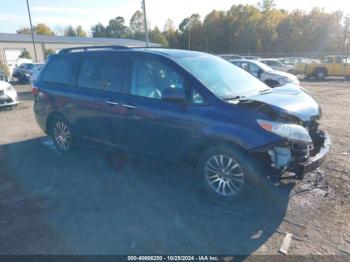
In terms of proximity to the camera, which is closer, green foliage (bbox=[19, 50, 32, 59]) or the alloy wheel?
the alloy wheel

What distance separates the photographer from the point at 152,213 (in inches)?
141

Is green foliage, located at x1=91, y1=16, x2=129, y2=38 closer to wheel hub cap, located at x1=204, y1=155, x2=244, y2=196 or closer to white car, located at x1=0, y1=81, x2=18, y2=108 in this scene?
white car, located at x1=0, y1=81, x2=18, y2=108

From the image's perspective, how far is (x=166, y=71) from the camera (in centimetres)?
402

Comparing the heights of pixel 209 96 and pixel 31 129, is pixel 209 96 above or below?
above

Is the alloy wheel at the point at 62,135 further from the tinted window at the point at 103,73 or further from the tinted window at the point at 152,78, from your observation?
the tinted window at the point at 152,78

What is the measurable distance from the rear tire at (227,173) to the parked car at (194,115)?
0.04ft

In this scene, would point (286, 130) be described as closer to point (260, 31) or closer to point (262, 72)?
point (262, 72)

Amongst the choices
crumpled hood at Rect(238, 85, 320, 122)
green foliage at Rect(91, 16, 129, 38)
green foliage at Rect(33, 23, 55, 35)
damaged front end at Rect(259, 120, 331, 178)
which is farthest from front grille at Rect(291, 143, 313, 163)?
green foliage at Rect(91, 16, 129, 38)

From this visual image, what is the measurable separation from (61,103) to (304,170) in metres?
4.18

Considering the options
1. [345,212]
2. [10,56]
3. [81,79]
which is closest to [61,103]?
[81,79]

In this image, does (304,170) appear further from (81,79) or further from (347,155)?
(81,79)

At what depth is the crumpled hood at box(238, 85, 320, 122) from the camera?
341cm

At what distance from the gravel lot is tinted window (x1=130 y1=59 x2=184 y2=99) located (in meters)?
1.35

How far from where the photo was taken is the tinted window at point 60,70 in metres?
5.30
